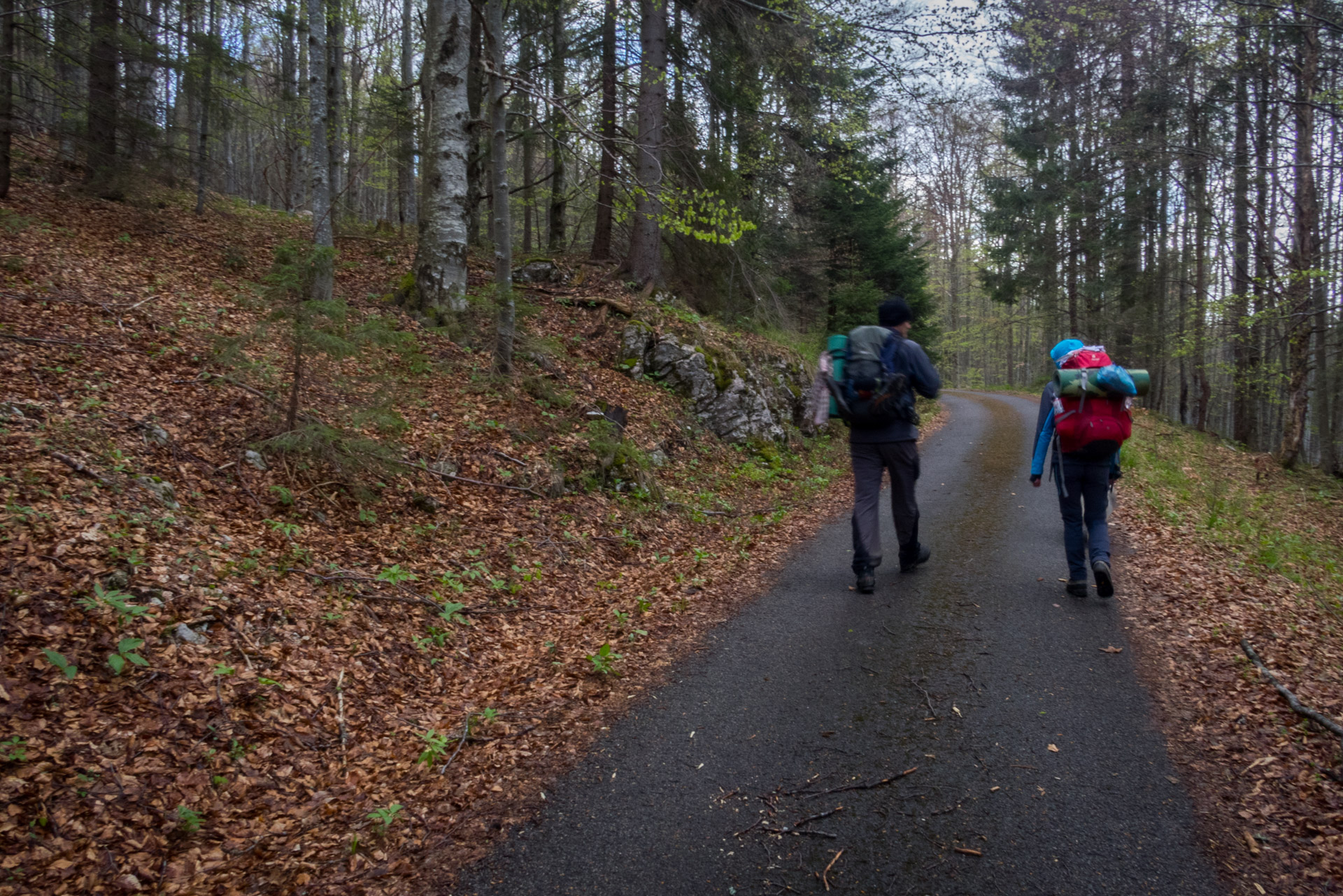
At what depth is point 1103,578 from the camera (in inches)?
216

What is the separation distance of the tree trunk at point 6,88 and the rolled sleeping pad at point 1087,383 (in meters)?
13.7

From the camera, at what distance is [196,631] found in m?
3.98

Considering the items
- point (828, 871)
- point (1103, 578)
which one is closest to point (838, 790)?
point (828, 871)

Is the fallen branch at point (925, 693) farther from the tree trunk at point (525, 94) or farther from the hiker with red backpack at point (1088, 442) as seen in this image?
the tree trunk at point (525, 94)

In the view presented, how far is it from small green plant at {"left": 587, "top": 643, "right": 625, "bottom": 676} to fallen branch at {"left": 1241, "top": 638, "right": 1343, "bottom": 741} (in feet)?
12.9

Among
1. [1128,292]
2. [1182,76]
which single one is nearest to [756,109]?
[1182,76]

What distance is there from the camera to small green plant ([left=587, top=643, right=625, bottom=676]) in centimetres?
473

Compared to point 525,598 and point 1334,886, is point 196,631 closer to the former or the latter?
point 525,598

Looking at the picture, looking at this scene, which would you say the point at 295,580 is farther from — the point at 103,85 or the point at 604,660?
the point at 103,85

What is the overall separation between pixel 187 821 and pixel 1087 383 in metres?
6.31

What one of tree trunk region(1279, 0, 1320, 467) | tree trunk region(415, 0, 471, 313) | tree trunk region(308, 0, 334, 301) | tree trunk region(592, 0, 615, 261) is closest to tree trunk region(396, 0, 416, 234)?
tree trunk region(308, 0, 334, 301)

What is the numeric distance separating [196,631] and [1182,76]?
26332mm

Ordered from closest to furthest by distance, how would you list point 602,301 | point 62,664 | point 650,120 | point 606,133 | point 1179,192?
point 62,664 < point 602,301 < point 650,120 < point 606,133 < point 1179,192

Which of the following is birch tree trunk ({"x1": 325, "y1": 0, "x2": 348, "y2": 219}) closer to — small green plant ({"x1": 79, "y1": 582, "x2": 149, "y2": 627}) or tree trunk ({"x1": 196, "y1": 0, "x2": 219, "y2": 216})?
tree trunk ({"x1": 196, "y1": 0, "x2": 219, "y2": 216})
